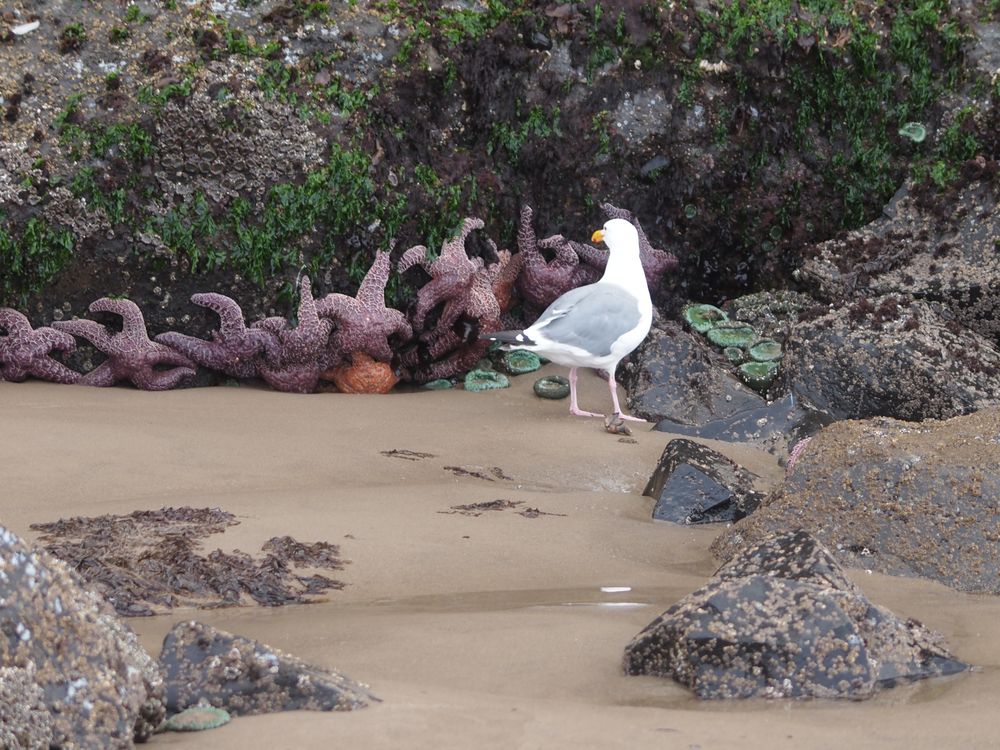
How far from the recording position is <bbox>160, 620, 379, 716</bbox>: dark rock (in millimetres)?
2867

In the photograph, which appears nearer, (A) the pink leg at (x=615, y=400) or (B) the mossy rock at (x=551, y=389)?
(A) the pink leg at (x=615, y=400)

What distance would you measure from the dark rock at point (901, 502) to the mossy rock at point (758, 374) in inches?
128

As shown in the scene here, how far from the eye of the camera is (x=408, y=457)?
21.7 ft

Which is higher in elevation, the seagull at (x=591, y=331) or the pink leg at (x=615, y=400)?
the seagull at (x=591, y=331)

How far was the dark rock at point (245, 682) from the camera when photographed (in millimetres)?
2867

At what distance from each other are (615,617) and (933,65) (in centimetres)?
689

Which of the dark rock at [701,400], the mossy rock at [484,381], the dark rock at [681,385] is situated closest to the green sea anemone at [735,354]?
the dark rock at [701,400]

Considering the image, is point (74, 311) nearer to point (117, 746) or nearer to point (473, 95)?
point (473, 95)

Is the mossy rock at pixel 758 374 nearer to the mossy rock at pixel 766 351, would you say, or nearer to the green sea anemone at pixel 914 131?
the mossy rock at pixel 766 351

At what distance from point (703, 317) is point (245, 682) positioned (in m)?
6.61

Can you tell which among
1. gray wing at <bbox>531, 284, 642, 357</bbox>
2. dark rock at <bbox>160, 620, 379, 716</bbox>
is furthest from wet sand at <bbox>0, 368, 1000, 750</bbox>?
gray wing at <bbox>531, 284, 642, 357</bbox>

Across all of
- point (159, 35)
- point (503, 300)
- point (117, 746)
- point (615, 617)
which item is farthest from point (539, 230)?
point (117, 746)

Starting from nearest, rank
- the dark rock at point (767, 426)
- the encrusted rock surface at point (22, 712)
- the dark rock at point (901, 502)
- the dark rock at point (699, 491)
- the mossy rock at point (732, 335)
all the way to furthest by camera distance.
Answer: the encrusted rock surface at point (22, 712), the dark rock at point (901, 502), the dark rock at point (699, 491), the dark rock at point (767, 426), the mossy rock at point (732, 335)

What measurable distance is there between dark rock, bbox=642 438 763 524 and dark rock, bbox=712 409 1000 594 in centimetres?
56
